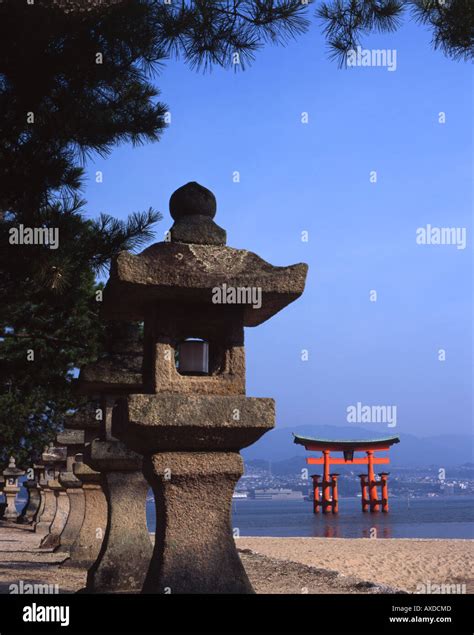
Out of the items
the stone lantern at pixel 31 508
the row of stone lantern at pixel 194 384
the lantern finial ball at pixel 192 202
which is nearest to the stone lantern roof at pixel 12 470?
the stone lantern at pixel 31 508

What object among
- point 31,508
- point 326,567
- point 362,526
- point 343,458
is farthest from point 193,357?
point 343,458

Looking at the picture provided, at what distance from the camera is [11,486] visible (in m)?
28.4

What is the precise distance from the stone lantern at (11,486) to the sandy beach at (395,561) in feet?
32.0

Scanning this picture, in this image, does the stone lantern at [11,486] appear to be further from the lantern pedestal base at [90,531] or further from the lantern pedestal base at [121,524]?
the lantern pedestal base at [121,524]

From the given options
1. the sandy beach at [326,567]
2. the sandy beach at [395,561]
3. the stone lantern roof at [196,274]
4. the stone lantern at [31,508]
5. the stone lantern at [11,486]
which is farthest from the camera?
the stone lantern at [31,508]

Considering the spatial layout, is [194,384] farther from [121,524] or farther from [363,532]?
[363,532]

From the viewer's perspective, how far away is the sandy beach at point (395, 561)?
13.8 m

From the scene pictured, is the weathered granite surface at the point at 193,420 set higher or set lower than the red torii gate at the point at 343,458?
higher

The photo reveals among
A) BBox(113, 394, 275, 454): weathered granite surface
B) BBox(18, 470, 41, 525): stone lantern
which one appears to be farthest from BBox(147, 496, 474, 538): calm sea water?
BBox(113, 394, 275, 454): weathered granite surface

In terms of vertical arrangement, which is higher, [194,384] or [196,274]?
[196,274]

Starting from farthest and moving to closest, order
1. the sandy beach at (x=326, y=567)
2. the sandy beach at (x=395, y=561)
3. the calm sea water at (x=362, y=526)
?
1. the calm sea water at (x=362, y=526)
2. the sandy beach at (x=395, y=561)
3. the sandy beach at (x=326, y=567)

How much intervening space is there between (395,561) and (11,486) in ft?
52.3
